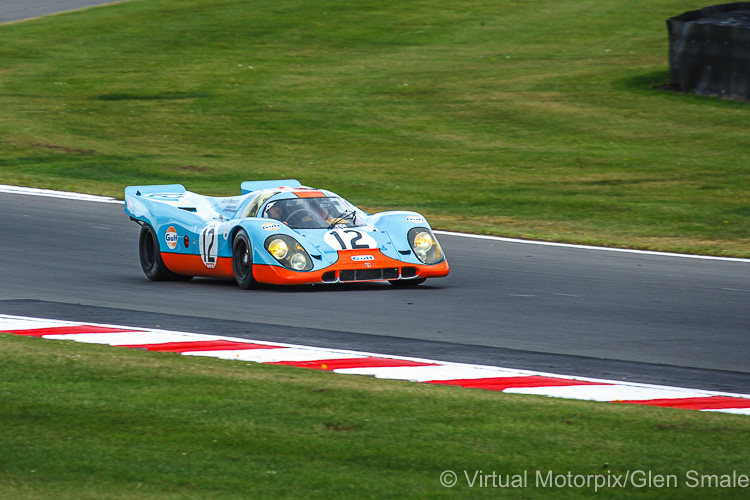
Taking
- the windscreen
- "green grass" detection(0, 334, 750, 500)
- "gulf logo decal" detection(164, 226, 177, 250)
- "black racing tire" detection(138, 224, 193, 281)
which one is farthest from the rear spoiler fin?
"green grass" detection(0, 334, 750, 500)

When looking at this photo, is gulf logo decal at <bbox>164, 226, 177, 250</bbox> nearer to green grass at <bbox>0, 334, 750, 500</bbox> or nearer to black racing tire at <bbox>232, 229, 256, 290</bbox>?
black racing tire at <bbox>232, 229, 256, 290</bbox>

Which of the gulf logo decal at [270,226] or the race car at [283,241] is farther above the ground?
the gulf logo decal at [270,226]

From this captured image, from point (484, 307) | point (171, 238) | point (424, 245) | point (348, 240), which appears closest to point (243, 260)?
point (348, 240)

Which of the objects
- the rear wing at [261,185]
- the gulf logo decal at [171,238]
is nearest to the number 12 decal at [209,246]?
the gulf logo decal at [171,238]

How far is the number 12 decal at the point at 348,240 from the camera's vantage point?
10.8 m

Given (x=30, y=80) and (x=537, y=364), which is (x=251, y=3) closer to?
(x=30, y=80)

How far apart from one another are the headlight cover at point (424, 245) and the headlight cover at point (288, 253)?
1098 millimetres

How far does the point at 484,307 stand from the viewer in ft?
33.1

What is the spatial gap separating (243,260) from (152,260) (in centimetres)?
165

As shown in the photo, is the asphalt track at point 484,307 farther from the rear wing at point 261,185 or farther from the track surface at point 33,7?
the track surface at point 33,7

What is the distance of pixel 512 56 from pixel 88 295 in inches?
929

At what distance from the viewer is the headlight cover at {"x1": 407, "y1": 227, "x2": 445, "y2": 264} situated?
1105 centimetres

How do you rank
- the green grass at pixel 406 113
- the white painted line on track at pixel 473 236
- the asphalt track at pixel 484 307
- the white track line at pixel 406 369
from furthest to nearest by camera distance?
1. the green grass at pixel 406 113
2. the white painted line on track at pixel 473 236
3. the asphalt track at pixel 484 307
4. the white track line at pixel 406 369

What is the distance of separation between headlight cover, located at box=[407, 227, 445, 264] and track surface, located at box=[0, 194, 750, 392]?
1.06 ft
